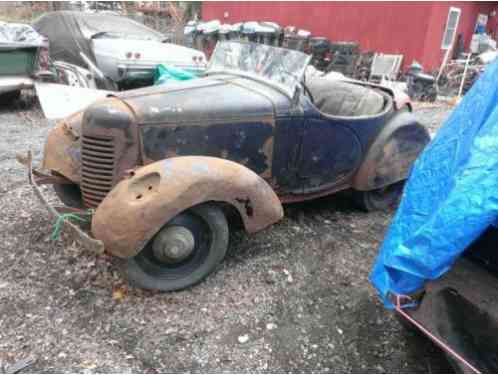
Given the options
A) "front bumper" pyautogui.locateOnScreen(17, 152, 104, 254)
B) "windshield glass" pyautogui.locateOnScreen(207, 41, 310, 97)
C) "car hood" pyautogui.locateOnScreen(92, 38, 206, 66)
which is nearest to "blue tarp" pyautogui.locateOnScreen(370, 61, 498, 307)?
"windshield glass" pyautogui.locateOnScreen(207, 41, 310, 97)

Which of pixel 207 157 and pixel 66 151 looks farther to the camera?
pixel 66 151

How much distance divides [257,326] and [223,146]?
49.8 inches

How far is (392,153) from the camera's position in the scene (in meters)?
3.82

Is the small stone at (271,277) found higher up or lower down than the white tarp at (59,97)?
lower down

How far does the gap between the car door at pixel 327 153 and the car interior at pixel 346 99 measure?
450mm

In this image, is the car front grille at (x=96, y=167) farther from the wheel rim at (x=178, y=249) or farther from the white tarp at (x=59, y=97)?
the white tarp at (x=59, y=97)

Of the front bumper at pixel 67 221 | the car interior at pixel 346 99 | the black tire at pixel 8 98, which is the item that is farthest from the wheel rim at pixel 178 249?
the black tire at pixel 8 98

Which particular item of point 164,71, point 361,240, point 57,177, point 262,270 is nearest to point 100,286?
point 57,177

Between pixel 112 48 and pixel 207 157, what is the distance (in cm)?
550

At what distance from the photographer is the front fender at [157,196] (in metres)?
2.32

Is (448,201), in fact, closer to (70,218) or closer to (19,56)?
(70,218)

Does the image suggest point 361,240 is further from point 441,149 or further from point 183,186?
point 183,186

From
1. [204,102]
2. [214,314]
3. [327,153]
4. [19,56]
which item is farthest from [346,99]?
[19,56]

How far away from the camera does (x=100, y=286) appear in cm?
272
